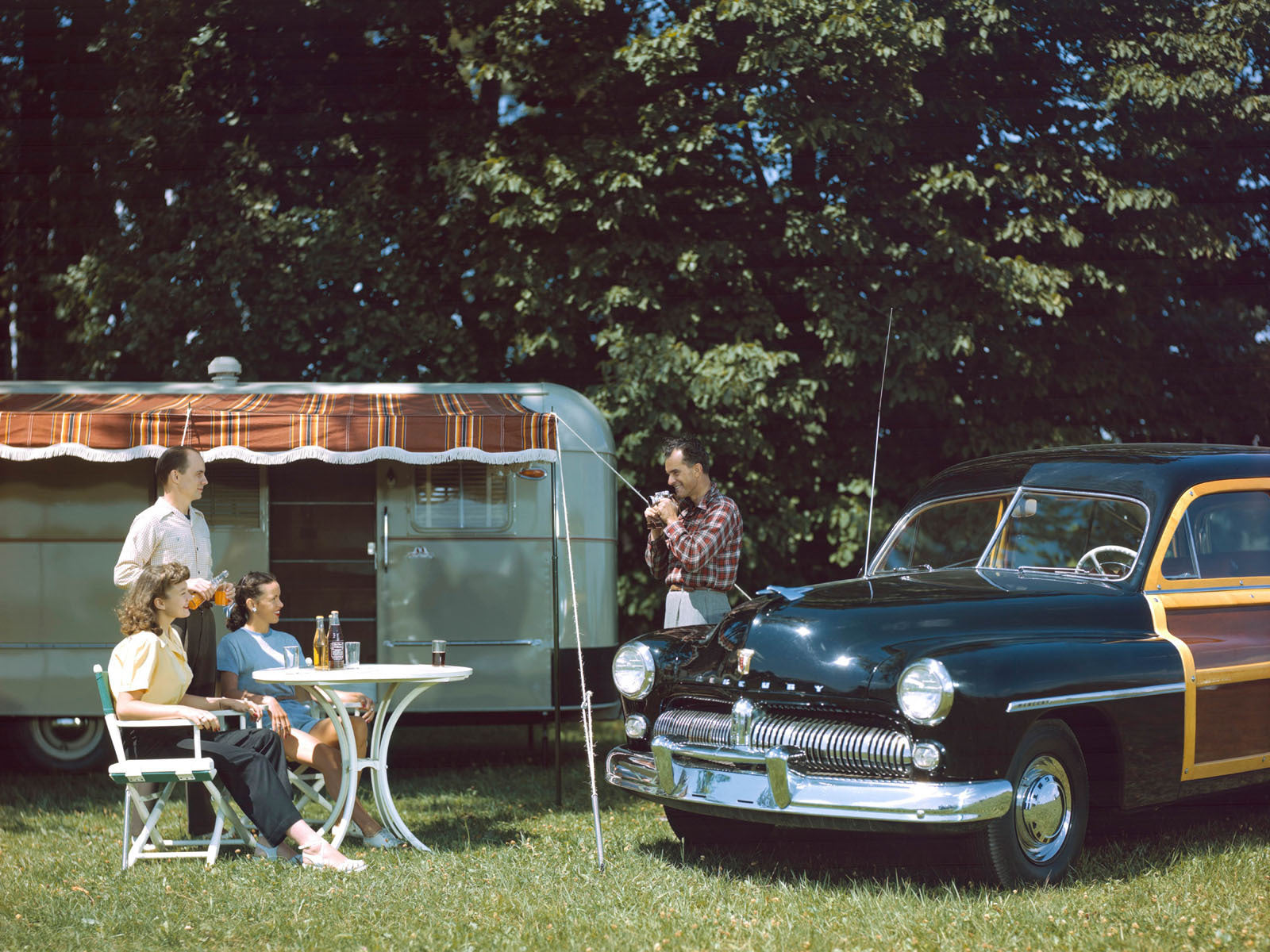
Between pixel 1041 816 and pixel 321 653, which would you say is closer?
pixel 1041 816

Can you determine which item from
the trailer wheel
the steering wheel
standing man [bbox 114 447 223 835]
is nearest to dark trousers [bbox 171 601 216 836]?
standing man [bbox 114 447 223 835]

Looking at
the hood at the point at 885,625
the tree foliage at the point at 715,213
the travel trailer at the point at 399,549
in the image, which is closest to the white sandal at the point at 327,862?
the hood at the point at 885,625

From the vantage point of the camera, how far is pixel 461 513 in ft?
28.7

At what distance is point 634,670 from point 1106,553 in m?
2.12

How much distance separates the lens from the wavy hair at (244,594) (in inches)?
257

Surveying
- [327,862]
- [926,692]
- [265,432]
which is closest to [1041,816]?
[926,692]

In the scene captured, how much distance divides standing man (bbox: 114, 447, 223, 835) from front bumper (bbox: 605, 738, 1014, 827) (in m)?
2.22

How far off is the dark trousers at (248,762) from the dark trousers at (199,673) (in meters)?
0.45

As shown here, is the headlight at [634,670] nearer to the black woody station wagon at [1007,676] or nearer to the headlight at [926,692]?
the black woody station wagon at [1007,676]

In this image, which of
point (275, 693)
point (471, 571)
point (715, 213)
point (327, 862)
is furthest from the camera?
point (715, 213)

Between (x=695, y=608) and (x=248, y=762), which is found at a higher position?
(x=695, y=608)

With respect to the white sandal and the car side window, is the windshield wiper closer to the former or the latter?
the car side window

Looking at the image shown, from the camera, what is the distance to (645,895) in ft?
16.6

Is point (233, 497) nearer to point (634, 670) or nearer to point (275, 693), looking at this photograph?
point (275, 693)
